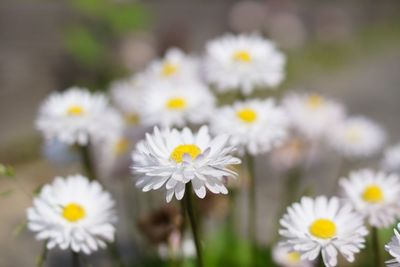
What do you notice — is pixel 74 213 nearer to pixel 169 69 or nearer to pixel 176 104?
pixel 176 104

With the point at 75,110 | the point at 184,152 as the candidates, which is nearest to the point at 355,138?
the point at 75,110

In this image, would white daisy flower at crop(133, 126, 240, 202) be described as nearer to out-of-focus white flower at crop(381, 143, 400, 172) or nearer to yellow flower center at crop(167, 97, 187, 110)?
yellow flower center at crop(167, 97, 187, 110)

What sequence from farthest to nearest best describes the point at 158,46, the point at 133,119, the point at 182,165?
the point at 158,46
the point at 133,119
the point at 182,165

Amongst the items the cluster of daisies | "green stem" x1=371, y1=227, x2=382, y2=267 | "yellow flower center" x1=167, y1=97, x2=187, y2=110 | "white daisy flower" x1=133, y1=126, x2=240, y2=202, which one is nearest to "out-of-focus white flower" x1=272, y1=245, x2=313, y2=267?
the cluster of daisies

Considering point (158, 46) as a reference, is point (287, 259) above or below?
below

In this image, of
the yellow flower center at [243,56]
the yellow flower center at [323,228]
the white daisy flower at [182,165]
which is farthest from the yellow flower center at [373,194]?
the yellow flower center at [243,56]

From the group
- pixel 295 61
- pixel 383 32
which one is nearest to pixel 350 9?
pixel 383 32

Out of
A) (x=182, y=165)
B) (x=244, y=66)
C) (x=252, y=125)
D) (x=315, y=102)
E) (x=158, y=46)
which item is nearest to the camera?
Answer: (x=182, y=165)
